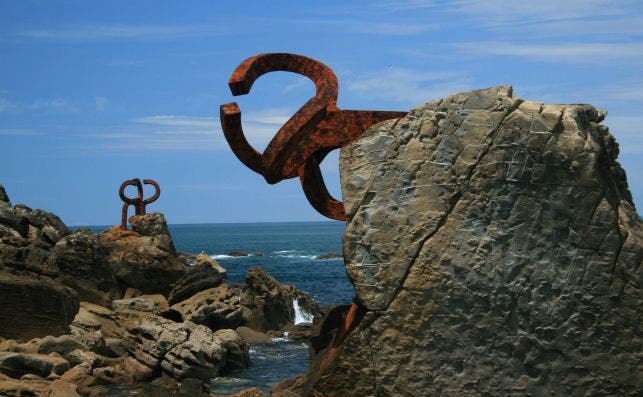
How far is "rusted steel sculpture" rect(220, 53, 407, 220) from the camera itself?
6.73 metres

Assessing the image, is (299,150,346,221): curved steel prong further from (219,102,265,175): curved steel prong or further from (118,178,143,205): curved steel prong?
(118,178,143,205): curved steel prong

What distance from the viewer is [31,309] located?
10.7m

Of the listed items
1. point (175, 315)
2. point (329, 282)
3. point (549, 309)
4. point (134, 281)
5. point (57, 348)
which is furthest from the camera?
point (329, 282)

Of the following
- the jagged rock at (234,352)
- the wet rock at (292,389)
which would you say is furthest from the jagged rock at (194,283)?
the wet rock at (292,389)

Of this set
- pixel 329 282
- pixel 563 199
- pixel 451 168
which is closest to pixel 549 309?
pixel 563 199

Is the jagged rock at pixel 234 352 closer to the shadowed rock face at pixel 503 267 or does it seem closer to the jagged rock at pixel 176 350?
the jagged rock at pixel 176 350

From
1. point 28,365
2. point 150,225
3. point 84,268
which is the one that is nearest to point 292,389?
point 28,365

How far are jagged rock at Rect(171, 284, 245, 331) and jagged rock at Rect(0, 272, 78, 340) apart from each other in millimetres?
4259

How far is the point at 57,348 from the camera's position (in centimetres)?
995

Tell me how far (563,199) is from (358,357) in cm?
186

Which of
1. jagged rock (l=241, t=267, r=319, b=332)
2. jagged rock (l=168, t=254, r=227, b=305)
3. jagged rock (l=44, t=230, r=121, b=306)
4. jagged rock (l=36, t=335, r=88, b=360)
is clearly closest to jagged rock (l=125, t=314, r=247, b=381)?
jagged rock (l=36, t=335, r=88, b=360)

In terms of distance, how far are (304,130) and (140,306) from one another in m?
9.95

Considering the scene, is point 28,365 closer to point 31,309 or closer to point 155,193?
point 31,309

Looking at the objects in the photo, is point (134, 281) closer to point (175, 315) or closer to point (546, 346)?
point (175, 315)
